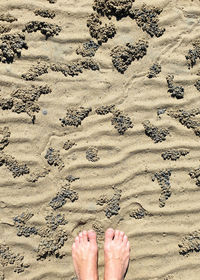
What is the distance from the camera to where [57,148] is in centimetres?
352

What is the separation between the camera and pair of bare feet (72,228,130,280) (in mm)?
3494

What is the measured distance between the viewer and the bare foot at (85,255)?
Result: 3.48m

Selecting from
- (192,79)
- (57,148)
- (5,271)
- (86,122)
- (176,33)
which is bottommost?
(5,271)

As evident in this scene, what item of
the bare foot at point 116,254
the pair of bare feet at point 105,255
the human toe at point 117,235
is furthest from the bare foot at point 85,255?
the human toe at point 117,235

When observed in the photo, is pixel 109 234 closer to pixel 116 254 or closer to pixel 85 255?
pixel 116 254

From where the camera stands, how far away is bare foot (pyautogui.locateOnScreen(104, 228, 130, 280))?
3.52 meters

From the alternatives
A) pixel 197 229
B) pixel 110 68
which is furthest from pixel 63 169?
pixel 197 229

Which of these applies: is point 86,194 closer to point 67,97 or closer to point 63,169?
point 63,169

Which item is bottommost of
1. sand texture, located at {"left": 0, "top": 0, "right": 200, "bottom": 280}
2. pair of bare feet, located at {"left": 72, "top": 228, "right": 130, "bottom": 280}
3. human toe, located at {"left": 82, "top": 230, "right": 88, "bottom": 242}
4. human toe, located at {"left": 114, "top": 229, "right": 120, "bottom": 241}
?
pair of bare feet, located at {"left": 72, "top": 228, "right": 130, "bottom": 280}

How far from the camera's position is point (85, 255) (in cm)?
350

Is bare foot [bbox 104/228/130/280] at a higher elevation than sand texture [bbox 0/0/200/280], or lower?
lower

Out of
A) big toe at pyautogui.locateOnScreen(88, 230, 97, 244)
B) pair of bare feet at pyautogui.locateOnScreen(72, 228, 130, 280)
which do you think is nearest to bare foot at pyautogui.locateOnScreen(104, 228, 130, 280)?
pair of bare feet at pyautogui.locateOnScreen(72, 228, 130, 280)

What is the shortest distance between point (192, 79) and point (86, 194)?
1661mm

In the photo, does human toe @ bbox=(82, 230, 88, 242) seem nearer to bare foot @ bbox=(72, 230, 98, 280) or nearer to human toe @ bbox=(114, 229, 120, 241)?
bare foot @ bbox=(72, 230, 98, 280)
